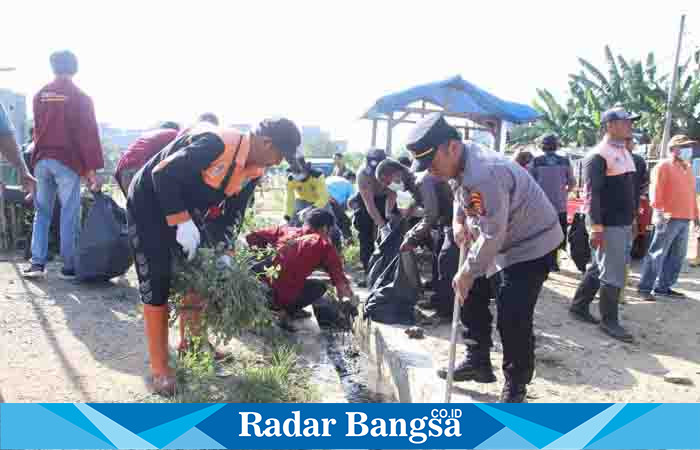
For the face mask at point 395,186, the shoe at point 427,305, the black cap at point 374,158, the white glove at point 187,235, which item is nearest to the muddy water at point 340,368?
the shoe at point 427,305

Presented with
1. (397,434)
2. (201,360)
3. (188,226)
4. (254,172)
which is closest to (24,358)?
(201,360)

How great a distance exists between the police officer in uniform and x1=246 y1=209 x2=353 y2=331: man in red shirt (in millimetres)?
1258

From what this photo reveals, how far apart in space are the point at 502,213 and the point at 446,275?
175cm

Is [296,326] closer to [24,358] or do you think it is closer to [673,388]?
[24,358]

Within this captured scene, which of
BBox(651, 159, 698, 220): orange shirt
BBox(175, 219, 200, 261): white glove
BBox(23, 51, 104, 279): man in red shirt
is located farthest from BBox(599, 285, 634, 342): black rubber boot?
BBox(23, 51, 104, 279): man in red shirt

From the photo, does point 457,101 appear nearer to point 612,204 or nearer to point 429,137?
point 612,204

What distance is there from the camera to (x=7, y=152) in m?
3.23

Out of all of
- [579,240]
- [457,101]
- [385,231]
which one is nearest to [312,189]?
[385,231]

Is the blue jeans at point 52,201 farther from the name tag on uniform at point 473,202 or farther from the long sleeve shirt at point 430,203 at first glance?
the name tag on uniform at point 473,202

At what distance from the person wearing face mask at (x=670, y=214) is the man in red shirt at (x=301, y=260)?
350cm

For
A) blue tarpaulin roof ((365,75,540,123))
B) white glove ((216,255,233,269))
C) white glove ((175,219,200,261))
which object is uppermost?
blue tarpaulin roof ((365,75,540,123))

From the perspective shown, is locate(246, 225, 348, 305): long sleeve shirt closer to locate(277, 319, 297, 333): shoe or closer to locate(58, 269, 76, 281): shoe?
locate(277, 319, 297, 333): shoe

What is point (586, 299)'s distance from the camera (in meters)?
4.82

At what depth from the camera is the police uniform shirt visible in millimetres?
2555
